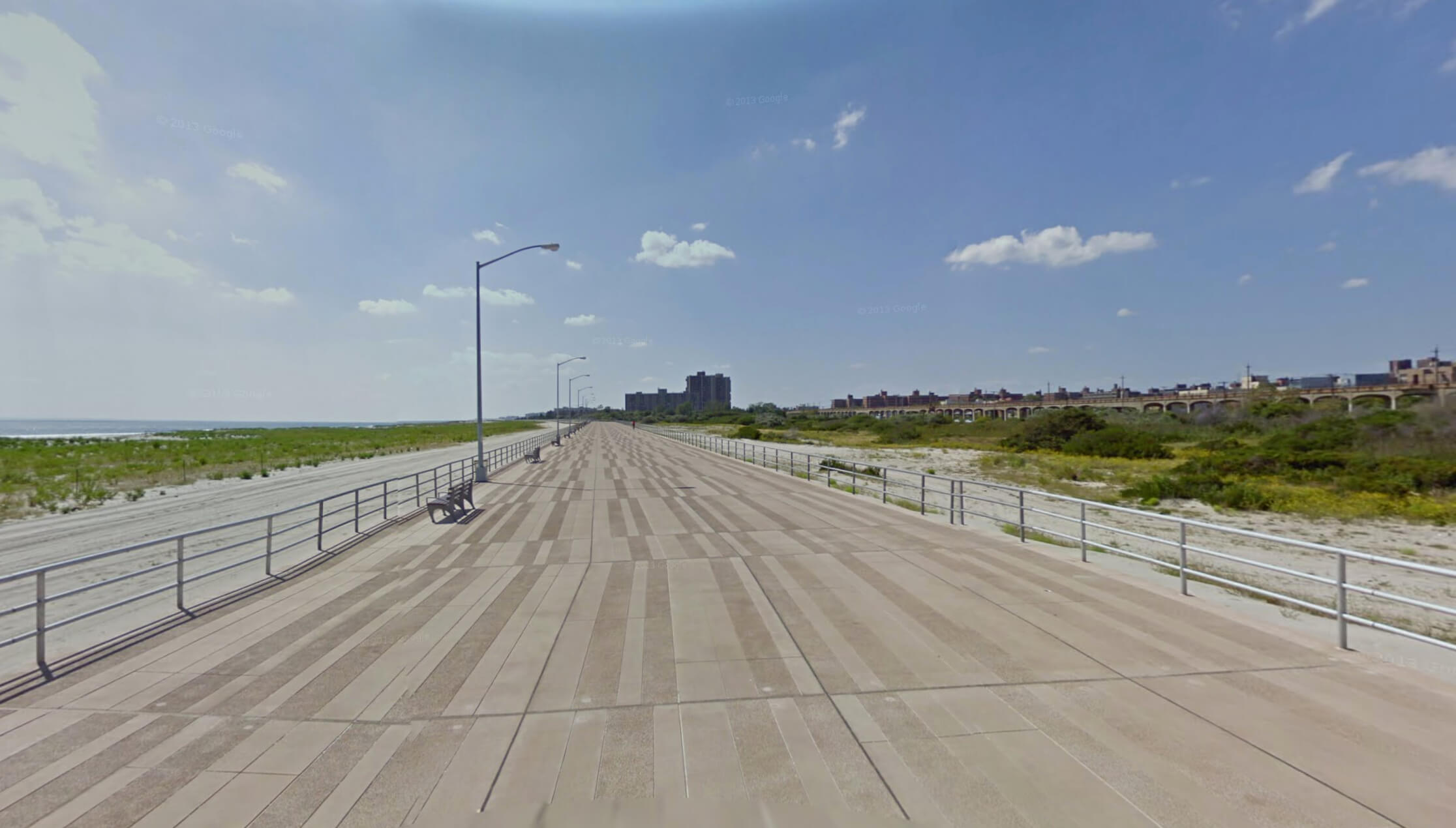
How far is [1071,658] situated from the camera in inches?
206

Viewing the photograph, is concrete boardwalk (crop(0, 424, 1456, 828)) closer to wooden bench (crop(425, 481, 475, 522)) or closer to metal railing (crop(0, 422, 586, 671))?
metal railing (crop(0, 422, 586, 671))

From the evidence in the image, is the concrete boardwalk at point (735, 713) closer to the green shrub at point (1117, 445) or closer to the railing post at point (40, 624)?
the railing post at point (40, 624)

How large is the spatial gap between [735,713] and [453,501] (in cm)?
1193

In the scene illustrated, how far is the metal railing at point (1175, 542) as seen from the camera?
5.14 metres

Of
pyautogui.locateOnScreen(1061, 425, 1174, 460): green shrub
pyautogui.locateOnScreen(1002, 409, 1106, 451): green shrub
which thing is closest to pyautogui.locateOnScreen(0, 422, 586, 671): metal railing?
pyautogui.locateOnScreen(1061, 425, 1174, 460): green shrub

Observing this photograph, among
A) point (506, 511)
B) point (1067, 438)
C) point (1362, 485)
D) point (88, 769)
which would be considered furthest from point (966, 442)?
point (88, 769)

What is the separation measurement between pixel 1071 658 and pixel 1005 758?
206cm

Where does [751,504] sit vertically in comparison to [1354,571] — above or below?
above

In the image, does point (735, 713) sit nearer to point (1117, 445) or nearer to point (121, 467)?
point (121, 467)

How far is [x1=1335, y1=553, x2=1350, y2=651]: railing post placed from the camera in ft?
17.2

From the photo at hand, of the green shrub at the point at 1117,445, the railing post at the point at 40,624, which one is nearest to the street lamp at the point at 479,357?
the railing post at the point at 40,624

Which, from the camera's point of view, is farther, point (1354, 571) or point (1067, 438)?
point (1067, 438)

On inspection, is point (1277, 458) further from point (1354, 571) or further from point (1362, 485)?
point (1354, 571)

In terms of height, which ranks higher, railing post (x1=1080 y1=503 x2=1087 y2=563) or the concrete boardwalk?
railing post (x1=1080 y1=503 x2=1087 y2=563)
